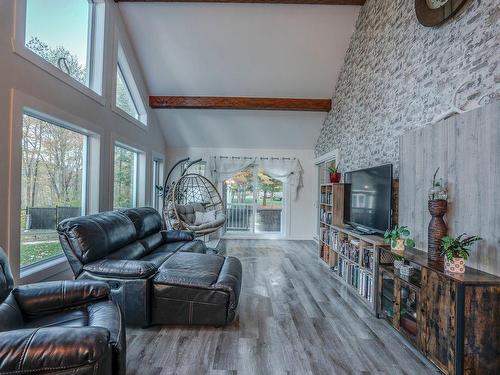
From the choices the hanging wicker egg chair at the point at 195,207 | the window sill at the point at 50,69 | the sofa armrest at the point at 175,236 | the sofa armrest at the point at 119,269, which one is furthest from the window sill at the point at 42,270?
the hanging wicker egg chair at the point at 195,207

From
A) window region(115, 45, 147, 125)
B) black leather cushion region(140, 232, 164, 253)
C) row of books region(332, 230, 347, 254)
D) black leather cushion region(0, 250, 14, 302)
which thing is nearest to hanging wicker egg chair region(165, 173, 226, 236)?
black leather cushion region(140, 232, 164, 253)

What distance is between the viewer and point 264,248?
Result: 20.1 ft

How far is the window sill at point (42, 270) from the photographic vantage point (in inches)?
103

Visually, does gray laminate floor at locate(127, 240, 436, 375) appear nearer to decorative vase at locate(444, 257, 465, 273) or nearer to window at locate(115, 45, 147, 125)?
decorative vase at locate(444, 257, 465, 273)

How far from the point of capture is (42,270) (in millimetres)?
2811

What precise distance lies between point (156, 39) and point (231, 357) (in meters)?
4.85

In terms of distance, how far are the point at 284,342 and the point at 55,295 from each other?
5.71ft

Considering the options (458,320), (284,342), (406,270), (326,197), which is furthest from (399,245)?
(326,197)

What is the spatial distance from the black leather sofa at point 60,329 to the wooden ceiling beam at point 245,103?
14.7 ft

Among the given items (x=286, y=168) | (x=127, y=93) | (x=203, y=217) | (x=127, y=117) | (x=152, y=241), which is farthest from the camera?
(x=286, y=168)

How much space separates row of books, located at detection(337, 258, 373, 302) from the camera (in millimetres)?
3178

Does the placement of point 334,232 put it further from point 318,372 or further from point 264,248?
point 318,372

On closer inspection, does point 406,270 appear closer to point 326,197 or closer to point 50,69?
point 326,197

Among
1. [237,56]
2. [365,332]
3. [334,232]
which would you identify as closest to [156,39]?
[237,56]
